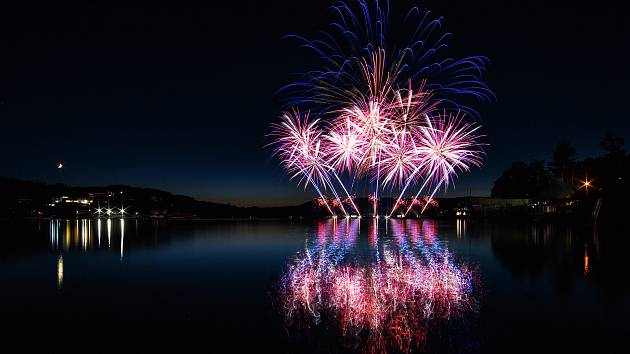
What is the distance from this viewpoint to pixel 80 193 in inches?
7037

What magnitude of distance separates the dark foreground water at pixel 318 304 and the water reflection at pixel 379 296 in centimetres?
3

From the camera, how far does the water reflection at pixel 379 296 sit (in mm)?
A: 7914

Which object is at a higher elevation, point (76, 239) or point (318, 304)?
point (318, 304)

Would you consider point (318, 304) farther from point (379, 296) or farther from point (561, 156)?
point (561, 156)

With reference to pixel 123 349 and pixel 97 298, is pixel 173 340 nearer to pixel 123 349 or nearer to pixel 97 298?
pixel 123 349

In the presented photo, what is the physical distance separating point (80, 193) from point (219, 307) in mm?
186877

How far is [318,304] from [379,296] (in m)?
1.51

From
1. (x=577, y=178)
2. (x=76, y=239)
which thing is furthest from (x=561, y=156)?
(x=76, y=239)

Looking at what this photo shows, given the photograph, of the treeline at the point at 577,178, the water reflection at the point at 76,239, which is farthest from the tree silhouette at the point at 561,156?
the water reflection at the point at 76,239

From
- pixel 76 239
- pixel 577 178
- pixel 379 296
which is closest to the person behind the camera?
pixel 379 296

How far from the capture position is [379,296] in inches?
421

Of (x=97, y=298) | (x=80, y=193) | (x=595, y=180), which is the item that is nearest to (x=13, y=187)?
(x=80, y=193)

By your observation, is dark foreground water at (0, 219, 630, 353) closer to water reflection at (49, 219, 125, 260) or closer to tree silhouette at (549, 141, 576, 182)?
water reflection at (49, 219, 125, 260)

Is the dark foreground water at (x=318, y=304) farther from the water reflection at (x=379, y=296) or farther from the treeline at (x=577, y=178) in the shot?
the treeline at (x=577, y=178)
